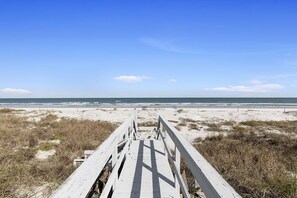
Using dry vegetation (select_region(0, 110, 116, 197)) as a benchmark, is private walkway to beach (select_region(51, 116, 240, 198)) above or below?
above

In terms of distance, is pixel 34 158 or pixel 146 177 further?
pixel 34 158

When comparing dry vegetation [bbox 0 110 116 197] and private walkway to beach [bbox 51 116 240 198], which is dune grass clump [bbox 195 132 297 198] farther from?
dry vegetation [bbox 0 110 116 197]

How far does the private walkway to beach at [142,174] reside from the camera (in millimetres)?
1543

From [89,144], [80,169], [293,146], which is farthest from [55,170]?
[293,146]

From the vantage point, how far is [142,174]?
198 inches

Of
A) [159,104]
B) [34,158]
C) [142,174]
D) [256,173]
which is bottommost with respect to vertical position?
[34,158]

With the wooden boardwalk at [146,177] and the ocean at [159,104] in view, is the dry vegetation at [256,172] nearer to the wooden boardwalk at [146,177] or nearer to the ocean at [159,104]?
the wooden boardwalk at [146,177]

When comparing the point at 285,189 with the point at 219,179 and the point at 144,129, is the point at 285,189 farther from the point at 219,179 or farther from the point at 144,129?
the point at 144,129

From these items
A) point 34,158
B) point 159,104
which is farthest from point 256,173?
point 159,104

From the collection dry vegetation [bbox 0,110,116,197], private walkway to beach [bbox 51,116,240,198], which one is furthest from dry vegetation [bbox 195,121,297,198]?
dry vegetation [bbox 0,110,116,197]

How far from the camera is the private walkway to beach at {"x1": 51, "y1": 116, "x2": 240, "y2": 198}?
1.54 m

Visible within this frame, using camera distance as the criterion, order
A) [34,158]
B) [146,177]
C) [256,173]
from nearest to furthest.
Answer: [146,177], [256,173], [34,158]

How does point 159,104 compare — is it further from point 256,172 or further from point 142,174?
point 142,174

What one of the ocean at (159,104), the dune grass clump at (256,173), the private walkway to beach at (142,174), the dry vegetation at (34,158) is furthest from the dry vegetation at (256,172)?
the ocean at (159,104)
